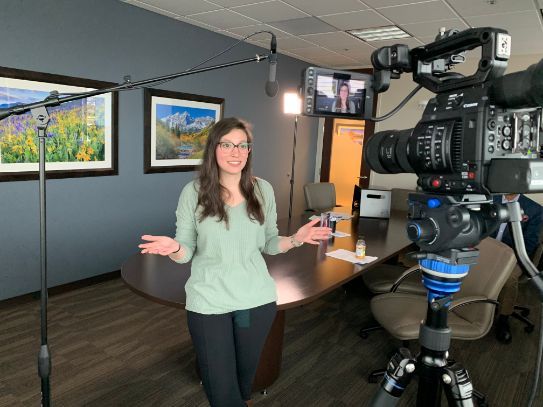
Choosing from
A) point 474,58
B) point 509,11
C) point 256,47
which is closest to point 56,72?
point 256,47

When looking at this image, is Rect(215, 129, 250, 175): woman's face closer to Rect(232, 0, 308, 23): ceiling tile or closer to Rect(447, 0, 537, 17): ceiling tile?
Rect(232, 0, 308, 23): ceiling tile

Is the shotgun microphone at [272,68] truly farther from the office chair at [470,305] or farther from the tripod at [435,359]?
the office chair at [470,305]

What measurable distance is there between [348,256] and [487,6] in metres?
2.32

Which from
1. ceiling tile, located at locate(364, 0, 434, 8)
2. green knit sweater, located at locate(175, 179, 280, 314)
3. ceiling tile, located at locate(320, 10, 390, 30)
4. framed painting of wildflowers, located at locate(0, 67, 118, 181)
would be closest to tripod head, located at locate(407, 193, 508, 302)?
green knit sweater, located at locate(175, 179, 280, 314)

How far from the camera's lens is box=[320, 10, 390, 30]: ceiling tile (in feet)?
12.1

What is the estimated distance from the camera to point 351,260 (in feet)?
8.39

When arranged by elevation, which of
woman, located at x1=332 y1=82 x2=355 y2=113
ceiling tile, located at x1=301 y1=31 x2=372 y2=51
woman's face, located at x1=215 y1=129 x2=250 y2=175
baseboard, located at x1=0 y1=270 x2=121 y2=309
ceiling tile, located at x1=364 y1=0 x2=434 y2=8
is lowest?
baseboard, located at x1=0 y1=270 x2=121 y2=309

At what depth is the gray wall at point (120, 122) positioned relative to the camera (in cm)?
316

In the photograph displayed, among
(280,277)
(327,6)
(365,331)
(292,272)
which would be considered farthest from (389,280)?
(327,6)

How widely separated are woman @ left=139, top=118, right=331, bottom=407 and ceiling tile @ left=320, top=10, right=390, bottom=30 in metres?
2.62

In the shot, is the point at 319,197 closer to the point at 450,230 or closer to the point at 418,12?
the point at 418,12

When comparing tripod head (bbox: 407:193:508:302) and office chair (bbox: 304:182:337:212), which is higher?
tripod head (bbox: 407:193:508:302)

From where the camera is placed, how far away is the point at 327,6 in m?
3.52

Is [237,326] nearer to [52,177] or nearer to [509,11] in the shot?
[52,177]
